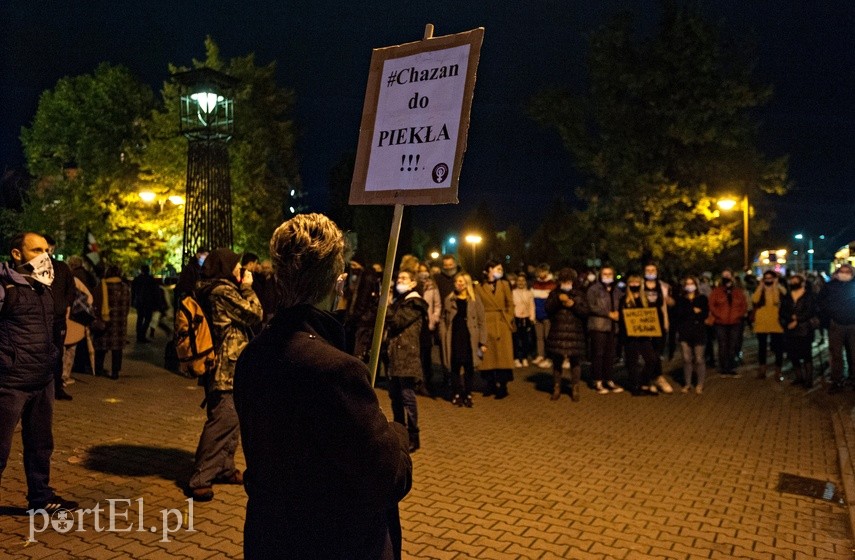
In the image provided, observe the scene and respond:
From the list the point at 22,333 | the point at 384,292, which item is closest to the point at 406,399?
the point at 22,333

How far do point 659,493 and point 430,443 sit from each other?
2.78m

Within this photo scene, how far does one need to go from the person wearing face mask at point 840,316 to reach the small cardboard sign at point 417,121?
10.5 metres

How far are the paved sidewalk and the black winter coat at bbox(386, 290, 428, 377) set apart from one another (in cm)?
96

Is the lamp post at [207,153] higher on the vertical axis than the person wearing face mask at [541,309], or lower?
higher

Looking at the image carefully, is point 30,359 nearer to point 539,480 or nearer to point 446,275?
point 539,480

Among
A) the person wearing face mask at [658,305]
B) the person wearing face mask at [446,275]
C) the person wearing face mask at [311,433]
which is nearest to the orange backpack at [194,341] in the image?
the person wearing face mask at [311,433]

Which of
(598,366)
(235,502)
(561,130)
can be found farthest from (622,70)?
(235,502)

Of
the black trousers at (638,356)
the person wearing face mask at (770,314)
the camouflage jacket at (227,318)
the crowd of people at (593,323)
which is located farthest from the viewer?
the person wearing face mask at (770,314)

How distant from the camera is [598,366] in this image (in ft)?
39.8

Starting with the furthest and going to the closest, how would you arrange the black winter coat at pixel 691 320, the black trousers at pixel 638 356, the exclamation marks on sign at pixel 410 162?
the black winter coat at pixel 691 320 → the black trousers at pixel 638 356 → the exclamation marks on sign at pixel 410 162

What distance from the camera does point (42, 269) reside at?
210 inches

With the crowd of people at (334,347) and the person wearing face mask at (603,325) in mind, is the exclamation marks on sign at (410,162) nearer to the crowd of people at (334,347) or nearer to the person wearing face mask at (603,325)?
the crowd of people at (334,347)

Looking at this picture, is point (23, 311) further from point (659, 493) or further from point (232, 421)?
point (659, 493)

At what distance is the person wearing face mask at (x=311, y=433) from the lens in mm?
2117
